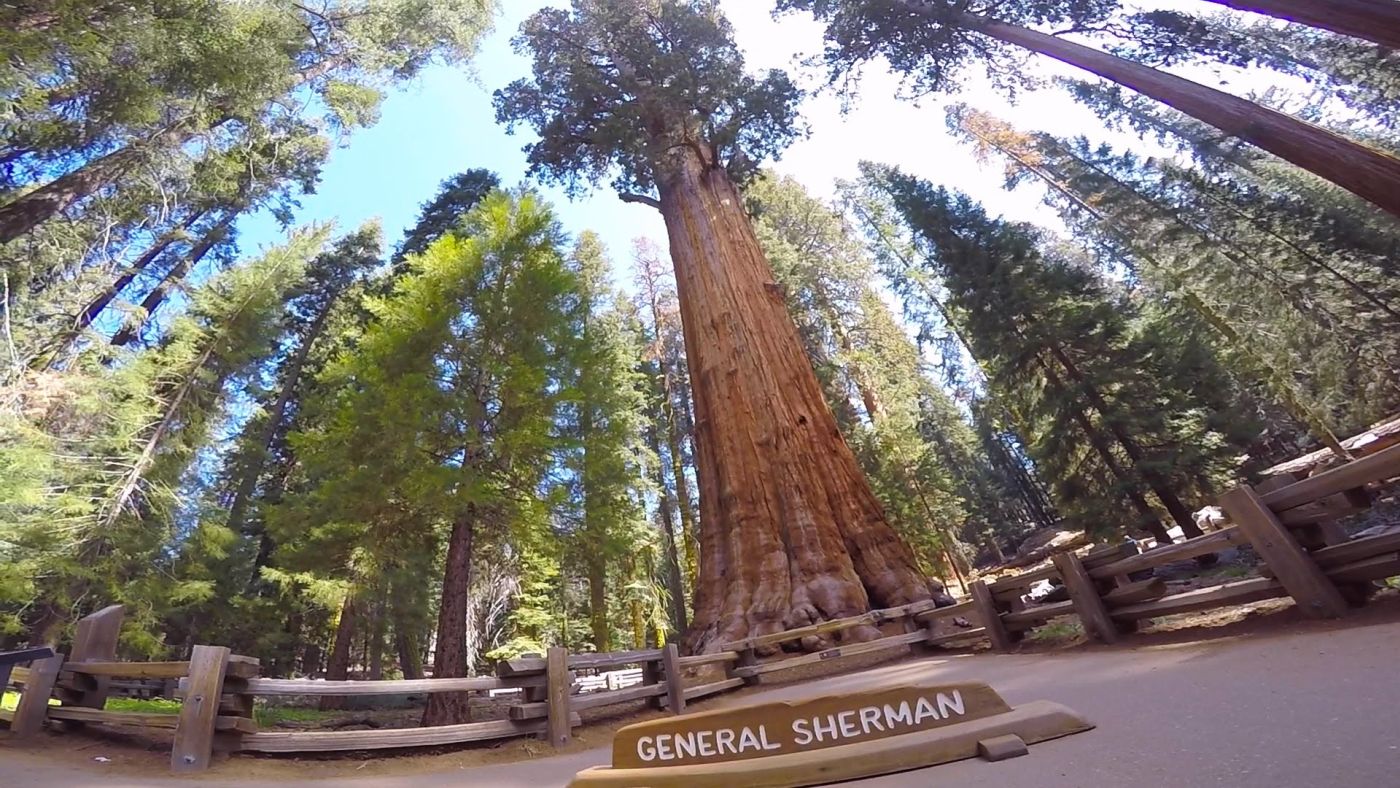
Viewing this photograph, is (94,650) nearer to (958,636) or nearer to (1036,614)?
(958,636)

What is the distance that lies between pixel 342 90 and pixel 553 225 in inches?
246

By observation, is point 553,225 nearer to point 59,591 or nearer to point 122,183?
point 122,183

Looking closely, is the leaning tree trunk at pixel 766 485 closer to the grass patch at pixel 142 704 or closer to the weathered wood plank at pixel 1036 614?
the weathered wood plank at pixel 1036 614

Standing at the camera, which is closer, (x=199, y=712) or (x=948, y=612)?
(x=199, y=712)

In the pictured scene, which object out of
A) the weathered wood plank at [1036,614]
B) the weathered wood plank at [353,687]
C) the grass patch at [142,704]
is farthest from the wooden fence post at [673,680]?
the grass patch at [142,704]

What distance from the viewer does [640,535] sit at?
11344 millimetres

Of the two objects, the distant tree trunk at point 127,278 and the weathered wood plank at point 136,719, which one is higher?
the distant tree trunk at point 127,278


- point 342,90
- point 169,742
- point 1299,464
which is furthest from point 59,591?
point 1299,464

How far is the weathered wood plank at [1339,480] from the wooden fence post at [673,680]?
452 cm

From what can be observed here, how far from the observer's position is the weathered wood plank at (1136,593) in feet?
13.8

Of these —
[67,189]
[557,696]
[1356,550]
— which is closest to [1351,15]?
[1356,550]

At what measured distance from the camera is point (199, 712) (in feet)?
11.5

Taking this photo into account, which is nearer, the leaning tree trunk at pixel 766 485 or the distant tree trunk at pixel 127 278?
the leaning tree trunk at pixel 766 485

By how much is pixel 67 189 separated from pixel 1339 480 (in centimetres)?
1563
